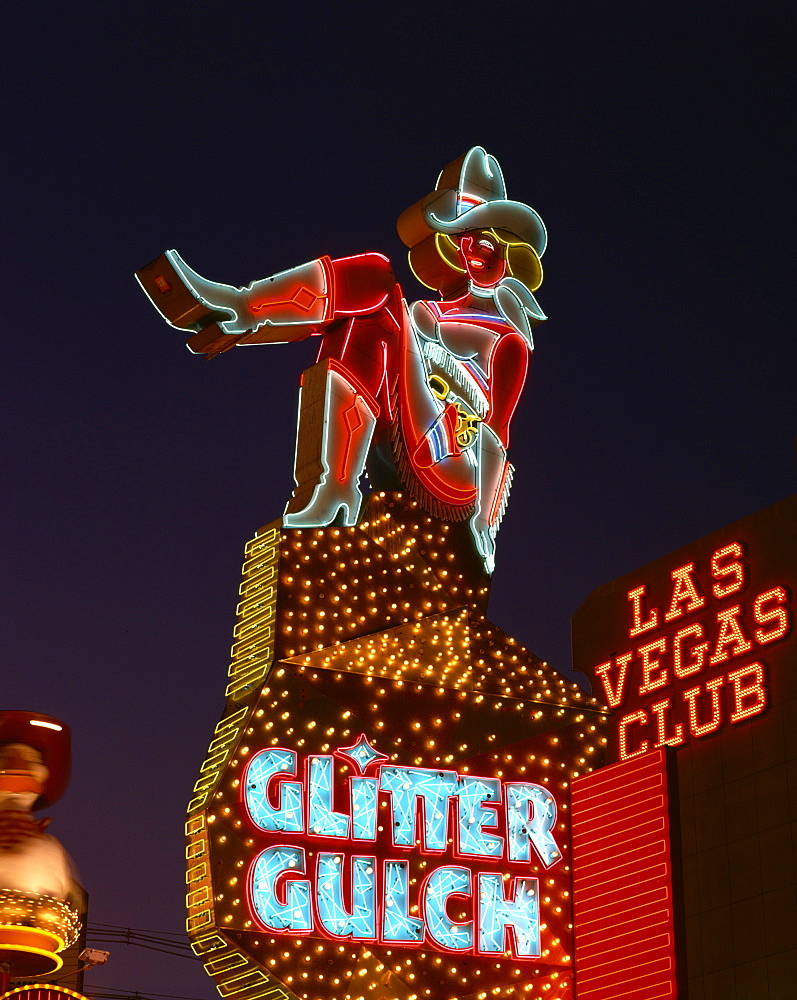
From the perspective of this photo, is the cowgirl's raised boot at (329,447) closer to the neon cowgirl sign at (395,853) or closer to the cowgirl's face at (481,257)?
the neon cowgirl sign at (395,853)

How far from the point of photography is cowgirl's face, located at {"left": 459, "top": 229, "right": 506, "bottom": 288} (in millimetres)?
21219

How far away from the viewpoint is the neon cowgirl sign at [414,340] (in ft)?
58.2

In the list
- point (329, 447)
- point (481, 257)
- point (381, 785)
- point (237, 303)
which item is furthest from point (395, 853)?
point (481, 257)

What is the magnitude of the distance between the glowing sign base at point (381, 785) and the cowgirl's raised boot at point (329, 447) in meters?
0.26

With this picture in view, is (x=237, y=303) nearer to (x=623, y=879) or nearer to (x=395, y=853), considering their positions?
(x=395, y=853)

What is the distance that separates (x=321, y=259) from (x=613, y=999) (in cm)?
809

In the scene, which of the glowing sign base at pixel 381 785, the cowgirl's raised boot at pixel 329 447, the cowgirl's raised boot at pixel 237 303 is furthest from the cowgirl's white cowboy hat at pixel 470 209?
the glowing sign base at pixel 381 785

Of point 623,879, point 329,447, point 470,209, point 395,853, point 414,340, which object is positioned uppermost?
point 470,209

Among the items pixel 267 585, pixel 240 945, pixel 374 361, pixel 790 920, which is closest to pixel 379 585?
pixel 267 585

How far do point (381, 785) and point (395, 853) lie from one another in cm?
66

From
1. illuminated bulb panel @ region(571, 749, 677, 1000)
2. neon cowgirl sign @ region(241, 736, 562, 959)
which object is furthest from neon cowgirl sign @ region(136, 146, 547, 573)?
illuminated bulb panel @ region(571, 749, 677, 1000)

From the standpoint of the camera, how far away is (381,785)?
16875mm

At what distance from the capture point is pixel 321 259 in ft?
61.2

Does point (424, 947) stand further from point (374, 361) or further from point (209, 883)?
point (374, 361)
